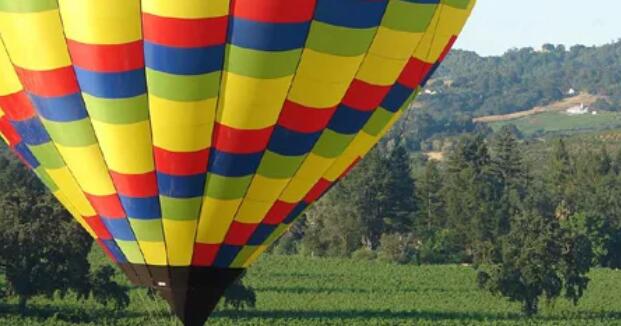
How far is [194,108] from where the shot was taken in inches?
556

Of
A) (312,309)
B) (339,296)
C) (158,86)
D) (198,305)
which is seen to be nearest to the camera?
(158,86)

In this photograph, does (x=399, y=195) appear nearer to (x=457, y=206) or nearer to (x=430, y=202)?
(x=430, y=202)

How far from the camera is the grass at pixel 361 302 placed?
1826 inches

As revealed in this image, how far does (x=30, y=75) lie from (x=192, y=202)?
2.22 metres

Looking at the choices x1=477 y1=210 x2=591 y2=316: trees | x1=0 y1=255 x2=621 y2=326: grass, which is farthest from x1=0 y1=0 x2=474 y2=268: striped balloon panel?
x1=477 y1=210 x2=591 y2=316: trees

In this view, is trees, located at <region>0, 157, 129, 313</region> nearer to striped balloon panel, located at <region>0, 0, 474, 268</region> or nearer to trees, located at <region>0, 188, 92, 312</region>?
trees, located at <region>0, 188, 92, 312</region>

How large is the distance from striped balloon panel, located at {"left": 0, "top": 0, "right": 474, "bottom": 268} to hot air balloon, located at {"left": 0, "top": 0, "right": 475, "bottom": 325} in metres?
0.02

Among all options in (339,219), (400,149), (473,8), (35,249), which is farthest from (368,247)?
(473,8)

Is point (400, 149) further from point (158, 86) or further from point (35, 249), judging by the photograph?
point (158, 86)

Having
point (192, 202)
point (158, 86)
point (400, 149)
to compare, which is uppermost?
point (400, 149)

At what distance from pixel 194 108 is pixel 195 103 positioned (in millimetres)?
55

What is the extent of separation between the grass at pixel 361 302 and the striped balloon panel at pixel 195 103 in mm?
22796

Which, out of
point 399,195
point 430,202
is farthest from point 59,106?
point 430,202

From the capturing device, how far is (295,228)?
88875mm
